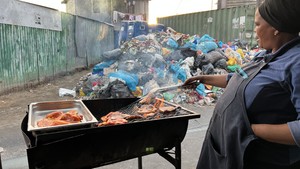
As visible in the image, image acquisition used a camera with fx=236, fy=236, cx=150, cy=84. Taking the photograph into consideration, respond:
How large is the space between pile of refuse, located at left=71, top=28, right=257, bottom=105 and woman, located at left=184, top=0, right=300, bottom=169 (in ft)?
12.4

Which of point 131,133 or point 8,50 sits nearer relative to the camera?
point 131,133

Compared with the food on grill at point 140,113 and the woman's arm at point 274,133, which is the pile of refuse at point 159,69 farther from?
the woman's arm at point 274,133

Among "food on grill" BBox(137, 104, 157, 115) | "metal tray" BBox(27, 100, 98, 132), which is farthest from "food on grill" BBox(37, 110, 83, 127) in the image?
"food on grill" BBox(137, 104, 157, 115)

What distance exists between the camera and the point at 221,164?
128 centimetres

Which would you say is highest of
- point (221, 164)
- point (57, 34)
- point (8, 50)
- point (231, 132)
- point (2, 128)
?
point (57, 34)

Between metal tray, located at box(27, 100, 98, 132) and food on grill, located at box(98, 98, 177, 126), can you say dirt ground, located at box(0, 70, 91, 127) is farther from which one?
food on grill, located at box(98, 98, 177, 126)

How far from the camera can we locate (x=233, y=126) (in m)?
1.16

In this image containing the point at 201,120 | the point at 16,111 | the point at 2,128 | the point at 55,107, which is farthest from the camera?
the point at 16,111

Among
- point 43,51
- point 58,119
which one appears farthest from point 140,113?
point 43,51

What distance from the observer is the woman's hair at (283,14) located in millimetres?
1028

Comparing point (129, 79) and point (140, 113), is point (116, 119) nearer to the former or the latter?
point (140, 113)

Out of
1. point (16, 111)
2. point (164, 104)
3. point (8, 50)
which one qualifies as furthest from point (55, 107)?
point (8, 50)

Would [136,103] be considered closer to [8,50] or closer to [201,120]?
[201,120]

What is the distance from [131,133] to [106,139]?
18 centimetres
